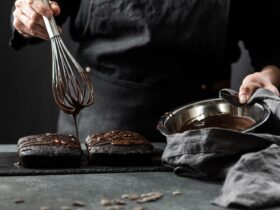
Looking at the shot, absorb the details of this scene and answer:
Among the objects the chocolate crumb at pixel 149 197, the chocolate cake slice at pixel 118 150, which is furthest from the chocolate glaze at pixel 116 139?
the chocolate crumb at pixel 149 197

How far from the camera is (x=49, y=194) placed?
29.4 inches

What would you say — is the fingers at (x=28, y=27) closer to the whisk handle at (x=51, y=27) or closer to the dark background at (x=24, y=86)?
the whisk handle at (x=51, y=27)

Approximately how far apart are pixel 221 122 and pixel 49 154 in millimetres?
299

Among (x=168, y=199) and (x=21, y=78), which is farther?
(x=21, y=78)

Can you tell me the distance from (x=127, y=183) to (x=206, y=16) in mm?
509

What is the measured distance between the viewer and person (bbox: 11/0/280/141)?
1.20 metres

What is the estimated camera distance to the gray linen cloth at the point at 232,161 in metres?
0.72

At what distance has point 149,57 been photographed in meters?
1.21

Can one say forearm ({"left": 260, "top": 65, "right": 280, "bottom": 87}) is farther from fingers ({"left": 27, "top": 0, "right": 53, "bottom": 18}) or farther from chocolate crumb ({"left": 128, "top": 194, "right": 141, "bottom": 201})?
chocolate crumb ({"left": 128, "top": 194, "right": 141, "bottom": 201})

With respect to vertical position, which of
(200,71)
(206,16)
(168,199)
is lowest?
(168,199)

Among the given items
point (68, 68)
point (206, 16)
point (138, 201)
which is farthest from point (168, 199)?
point (206, 16)

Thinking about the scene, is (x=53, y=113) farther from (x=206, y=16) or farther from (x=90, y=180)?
(x=90, y=180)

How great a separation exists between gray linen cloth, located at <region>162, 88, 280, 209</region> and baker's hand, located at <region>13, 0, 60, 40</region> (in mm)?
333

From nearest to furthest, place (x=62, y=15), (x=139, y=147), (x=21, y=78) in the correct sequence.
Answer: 1. (x=139, y=147)
2. (x=62, y=15)
3. (x=21, y=78)
